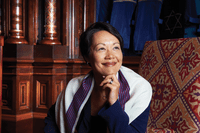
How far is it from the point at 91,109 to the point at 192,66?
65 cm

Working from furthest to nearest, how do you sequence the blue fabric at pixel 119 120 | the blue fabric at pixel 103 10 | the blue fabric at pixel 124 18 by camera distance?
the blue fabric at pixel 103 10
the blue fabric at pixel 124 18
the blue fabric at pixel 119 120

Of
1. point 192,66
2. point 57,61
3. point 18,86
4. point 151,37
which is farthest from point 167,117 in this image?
point 18,86

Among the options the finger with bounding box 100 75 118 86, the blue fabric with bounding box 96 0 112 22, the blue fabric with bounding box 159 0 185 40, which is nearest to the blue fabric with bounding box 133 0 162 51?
the blue fabric with bounding box 159 0 185 40

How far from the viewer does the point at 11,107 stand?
2.67 meters

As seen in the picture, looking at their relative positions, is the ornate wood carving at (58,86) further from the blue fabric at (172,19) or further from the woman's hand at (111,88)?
the woman's hand at (111,88)

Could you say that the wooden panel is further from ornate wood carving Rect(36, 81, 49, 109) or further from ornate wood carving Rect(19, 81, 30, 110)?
Answer: ornate wood carving Rect(19, 81, 30, 110)

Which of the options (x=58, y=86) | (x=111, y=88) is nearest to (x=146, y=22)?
(x=58, y=86)

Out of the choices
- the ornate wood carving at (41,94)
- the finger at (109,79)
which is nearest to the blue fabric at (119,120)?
the finger at (109,79)

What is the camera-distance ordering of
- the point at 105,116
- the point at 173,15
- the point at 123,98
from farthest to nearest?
1. the point at 173,15
2. the point at 123,98
3. the point at 105,116

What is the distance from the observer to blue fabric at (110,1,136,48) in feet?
9.00

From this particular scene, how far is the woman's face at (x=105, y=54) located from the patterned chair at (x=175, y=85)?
448 mm

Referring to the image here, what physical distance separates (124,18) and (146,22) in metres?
0.28

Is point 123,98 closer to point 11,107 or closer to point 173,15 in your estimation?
point 173,15

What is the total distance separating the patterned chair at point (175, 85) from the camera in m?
1.27
